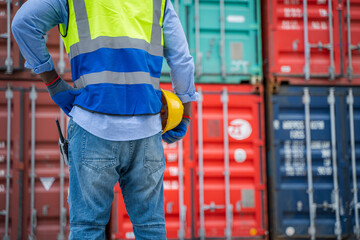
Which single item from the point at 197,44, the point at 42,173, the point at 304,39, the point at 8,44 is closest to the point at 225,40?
the point at 197,44

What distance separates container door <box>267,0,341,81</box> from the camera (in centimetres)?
515

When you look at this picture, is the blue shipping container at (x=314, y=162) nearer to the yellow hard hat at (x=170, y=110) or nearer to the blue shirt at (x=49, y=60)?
the yellow hard hat at (x=170, y=110)

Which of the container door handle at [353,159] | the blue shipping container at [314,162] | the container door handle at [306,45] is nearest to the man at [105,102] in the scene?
the blue shipping container at [314,162]

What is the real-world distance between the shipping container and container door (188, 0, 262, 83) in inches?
76.3

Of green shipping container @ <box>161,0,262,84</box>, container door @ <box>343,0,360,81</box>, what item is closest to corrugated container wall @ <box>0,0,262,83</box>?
green shipping container @ <box>161,0,262,84</box>

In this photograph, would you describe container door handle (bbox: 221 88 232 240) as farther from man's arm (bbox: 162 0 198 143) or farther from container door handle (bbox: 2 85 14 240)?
man's arm (bbox: 162 0 198 143)

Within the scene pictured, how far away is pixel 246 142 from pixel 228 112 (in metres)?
0.45

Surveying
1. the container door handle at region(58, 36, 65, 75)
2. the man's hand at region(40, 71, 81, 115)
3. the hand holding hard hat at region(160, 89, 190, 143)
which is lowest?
the hand holding hard hat at region(160, 89, 190, 143)

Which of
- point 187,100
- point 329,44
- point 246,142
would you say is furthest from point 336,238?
point 187,100

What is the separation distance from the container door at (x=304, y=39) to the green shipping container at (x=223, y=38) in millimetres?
225

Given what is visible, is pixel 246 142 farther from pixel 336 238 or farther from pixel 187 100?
pixel 187 100

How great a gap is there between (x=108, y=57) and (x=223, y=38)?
3480 millimetres

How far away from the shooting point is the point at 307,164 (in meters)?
5.02

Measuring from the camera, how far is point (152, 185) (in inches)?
72.9
